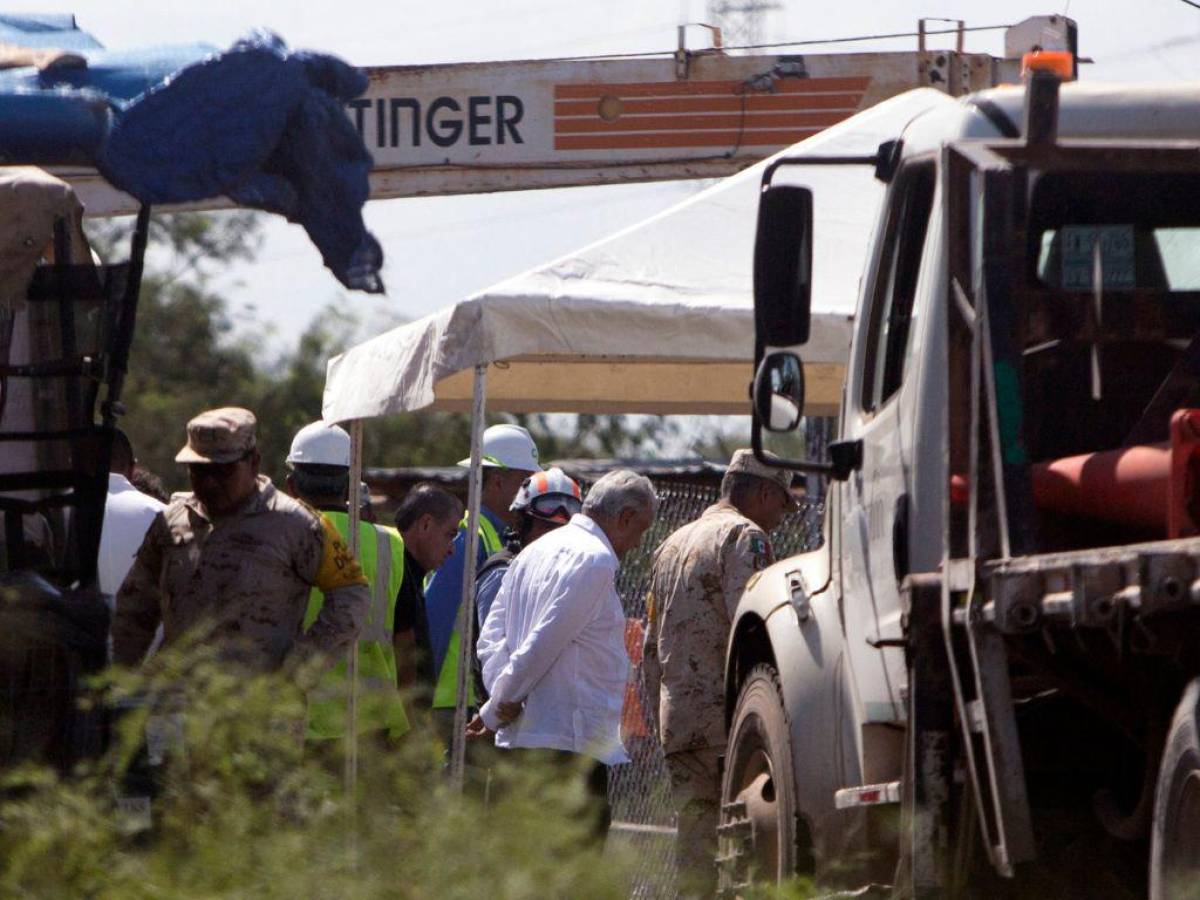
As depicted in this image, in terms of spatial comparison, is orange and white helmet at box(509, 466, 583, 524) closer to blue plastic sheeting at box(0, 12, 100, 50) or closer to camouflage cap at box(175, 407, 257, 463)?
camouflage cap at box(175, 407, 257, 463)

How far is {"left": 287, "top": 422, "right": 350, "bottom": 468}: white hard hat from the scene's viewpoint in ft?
26.8

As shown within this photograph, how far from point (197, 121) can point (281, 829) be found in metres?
1.93

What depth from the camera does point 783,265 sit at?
4832 millimetres

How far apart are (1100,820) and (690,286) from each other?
371cm

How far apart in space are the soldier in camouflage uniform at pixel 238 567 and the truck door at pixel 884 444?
175 cm

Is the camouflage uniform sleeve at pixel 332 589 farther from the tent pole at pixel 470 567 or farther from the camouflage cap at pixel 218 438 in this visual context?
the tent pole at pixel 470 567

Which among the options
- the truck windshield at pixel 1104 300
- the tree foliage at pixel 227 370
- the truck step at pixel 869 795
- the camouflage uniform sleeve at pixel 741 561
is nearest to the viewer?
the truck step at pixel 869 795

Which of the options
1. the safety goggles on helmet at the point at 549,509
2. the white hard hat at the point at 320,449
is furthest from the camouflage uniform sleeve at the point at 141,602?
the safety goggles on helmet at the point at 549,509

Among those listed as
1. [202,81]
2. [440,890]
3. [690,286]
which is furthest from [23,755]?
[690,286]

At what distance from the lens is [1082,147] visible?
13.9 feet

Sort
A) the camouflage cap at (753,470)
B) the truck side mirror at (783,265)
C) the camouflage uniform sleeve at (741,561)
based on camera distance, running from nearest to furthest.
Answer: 1. the truck side mirror at (783,265)
2. the camouflage uniform sleeve at (741,561)
3. the camouflage cap at (753,470)

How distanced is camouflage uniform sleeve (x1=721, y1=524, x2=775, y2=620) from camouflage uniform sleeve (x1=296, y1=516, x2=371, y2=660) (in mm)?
1619

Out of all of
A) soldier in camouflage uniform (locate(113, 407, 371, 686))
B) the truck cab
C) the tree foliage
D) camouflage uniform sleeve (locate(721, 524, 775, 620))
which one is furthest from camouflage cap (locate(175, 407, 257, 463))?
the tree foliage

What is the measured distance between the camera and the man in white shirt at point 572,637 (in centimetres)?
692
